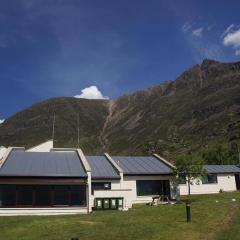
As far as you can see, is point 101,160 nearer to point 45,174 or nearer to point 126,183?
point 126,183

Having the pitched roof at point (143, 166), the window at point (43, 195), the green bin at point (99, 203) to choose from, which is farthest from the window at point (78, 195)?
the pitched roof at point (143, 166)

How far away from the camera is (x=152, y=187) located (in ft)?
157

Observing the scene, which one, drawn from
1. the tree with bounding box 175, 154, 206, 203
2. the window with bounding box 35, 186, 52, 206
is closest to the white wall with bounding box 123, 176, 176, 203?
the tree with bounding box 175, 154, 206, 203

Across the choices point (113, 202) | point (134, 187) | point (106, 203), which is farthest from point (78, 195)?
point (134, 187)

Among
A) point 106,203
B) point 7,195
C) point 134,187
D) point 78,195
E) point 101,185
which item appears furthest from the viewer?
point 134,187

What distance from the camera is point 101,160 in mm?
50500

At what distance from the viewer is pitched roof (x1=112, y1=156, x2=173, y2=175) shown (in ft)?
156

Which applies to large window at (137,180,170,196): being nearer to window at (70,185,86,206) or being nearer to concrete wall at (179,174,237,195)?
concrete wall at (179,174,237,195)

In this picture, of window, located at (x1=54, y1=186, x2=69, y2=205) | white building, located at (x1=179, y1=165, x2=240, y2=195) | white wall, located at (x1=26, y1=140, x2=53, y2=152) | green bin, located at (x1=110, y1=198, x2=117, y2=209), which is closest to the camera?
window, located at (x1=54, y1=186, x2=69, y2=205)

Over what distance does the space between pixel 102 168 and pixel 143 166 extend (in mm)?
6110

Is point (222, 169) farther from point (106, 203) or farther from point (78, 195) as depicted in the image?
point (78, 195)

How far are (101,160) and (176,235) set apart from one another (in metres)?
26.2

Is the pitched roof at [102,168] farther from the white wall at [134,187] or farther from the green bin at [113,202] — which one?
the green bin at [113,202]

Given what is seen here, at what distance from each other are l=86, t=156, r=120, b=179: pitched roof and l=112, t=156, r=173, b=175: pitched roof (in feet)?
5.60
